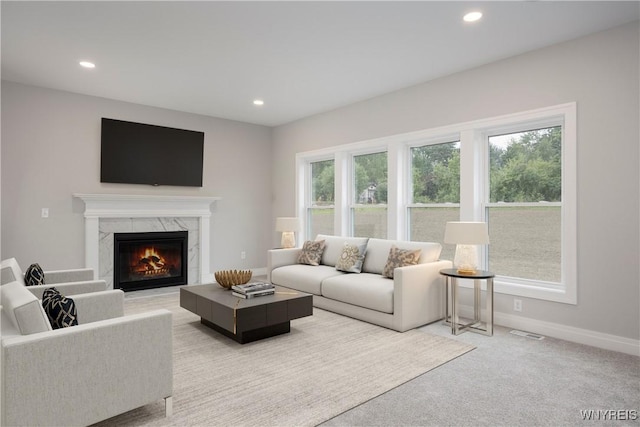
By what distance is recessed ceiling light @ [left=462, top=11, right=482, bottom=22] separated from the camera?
3059 mm

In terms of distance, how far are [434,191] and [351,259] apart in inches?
53.2

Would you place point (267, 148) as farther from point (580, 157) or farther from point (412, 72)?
point (580, 157)

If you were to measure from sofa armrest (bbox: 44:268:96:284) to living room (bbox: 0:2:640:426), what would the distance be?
5.41 ft

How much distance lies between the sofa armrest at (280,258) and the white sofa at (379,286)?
0.57 ft

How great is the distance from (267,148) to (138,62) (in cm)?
329

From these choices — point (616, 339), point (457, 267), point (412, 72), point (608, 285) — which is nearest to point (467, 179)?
point (457, 267)

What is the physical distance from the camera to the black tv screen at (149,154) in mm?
5402

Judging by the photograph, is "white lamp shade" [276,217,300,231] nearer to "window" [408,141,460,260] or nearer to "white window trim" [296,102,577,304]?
"white window trim" [296,102,577,304]

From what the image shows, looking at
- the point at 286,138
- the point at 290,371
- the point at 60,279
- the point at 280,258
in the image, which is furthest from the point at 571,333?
the point at 286,138

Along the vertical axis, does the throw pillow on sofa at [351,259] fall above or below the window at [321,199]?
below

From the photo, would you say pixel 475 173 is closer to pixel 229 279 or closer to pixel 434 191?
pixel 434 191

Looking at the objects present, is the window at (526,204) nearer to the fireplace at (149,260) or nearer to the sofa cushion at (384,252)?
the sofa cushion at (384,252)

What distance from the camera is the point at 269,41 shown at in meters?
3.55

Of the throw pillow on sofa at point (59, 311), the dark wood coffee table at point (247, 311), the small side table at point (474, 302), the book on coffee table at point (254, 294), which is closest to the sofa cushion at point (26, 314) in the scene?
the throw pillow on sofa at point (59, 311)
